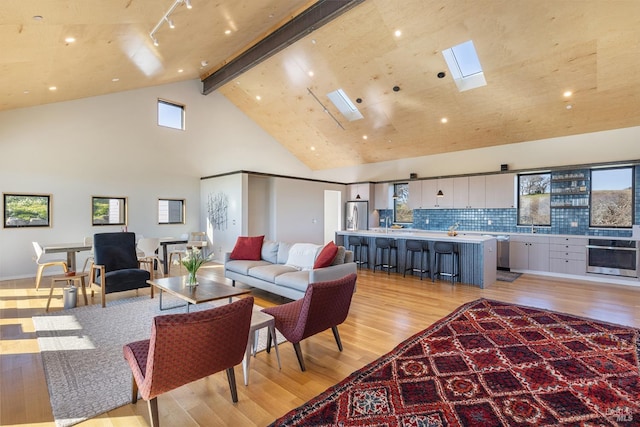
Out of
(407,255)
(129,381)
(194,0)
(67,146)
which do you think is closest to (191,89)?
(67,146)

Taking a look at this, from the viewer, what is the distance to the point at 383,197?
1006 centimetres

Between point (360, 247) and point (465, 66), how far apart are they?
459 centimetres

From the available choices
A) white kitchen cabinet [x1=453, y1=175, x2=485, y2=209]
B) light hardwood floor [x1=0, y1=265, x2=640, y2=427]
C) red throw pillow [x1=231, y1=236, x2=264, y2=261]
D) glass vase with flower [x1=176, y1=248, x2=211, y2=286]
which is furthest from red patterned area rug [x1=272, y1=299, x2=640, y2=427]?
white kitchen cabinet [x1=453, y1=175, x2=485, y2=209]

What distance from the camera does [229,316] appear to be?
2.01 m

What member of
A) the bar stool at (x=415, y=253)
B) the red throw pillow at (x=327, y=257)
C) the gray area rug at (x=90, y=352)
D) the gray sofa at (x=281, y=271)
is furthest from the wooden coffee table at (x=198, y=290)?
the bar stool at (x=415, y=253)

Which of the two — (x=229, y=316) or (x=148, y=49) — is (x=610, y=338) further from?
(x=148, y=49)

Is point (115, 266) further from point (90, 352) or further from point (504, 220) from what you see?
point (504, 220)

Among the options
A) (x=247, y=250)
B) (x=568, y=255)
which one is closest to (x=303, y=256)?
(x=247, y=250)

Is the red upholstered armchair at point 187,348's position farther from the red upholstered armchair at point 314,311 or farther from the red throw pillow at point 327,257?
the red throw pillow at point 327,257

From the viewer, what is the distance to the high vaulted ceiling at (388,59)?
13.4ft

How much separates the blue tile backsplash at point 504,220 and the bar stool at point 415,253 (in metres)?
2.32

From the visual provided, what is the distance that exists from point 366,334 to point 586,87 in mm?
6061

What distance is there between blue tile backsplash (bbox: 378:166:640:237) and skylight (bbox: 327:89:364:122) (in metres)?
3.34

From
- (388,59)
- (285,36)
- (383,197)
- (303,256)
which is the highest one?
(285,36)
